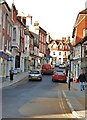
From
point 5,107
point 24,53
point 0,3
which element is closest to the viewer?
point 5,107

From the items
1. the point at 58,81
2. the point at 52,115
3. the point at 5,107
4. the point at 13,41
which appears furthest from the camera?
the point at 13,41

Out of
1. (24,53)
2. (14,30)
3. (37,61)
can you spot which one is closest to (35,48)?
(37,61)

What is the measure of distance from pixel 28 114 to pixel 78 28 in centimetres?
4011

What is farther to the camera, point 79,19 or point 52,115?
point 79,19

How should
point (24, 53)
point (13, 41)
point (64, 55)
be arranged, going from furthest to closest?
point (64, 55) < point (24, 53) < point (13, 41)

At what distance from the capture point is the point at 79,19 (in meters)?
52.8

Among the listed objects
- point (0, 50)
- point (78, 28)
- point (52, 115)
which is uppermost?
point (78, 28)

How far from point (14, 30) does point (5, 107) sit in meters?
41.8

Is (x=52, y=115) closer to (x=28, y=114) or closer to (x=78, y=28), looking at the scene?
(x=28, y=114)

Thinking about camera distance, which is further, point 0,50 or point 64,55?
point 64,55

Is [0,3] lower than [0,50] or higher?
higher

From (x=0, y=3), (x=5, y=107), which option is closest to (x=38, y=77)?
(x=0, y=3)

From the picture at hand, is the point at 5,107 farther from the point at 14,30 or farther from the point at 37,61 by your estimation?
the point at 37,61

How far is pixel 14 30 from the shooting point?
188 feet
